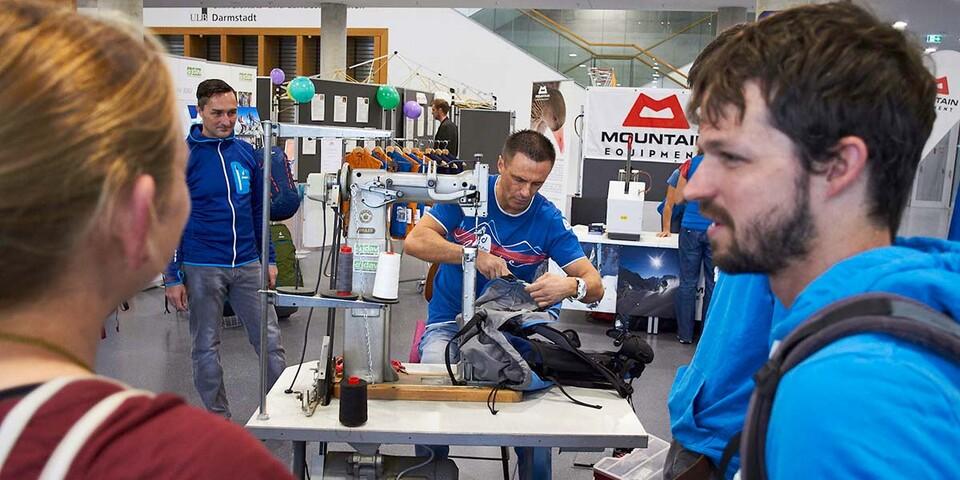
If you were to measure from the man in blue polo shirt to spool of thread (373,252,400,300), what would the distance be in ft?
1.92

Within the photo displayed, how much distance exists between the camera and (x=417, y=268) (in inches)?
309

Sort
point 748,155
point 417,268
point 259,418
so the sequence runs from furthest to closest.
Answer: point 417,268, point 259,418, point 748,155

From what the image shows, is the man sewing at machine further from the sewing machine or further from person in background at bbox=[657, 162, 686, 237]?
person in background at bbox=[657, 162, 686, 237]

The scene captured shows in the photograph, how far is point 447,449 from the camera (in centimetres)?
270

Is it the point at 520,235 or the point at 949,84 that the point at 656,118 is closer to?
the point at 949,84

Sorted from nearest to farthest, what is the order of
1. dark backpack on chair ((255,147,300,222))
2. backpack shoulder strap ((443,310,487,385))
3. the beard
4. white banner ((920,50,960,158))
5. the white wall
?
the beard < backpack shoulder strap ((443,310,487,385)) < dark backpack on chair ((255,147,300,222)) < white banner ((920,50,960,158)) < the white wall

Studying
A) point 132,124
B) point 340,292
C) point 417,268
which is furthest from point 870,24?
point 417,268

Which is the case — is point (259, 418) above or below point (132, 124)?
below

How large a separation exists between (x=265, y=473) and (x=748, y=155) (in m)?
0.61

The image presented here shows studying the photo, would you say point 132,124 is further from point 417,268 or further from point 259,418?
point 417,268

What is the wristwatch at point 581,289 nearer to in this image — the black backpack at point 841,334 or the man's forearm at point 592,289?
the man's forearm at point 592,289

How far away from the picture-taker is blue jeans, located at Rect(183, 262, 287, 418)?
355 centimetres

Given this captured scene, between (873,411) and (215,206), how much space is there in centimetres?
329

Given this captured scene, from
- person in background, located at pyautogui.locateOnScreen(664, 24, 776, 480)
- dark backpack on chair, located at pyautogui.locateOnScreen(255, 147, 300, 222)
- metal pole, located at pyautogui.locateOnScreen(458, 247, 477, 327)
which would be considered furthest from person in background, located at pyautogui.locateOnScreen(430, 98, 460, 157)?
person in background, located at pyautogui.locateOnScreen(664, 24, 776, 480)
